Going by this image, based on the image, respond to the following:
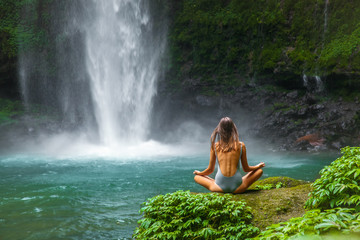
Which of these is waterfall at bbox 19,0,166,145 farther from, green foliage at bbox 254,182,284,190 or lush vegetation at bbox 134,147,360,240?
lush vegetation at bbox 134,147,360,240

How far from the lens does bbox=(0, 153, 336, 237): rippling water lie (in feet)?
18.0

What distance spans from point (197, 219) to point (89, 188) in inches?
235

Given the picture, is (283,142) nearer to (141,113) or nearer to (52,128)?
(141,113)

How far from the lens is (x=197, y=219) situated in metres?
3.36

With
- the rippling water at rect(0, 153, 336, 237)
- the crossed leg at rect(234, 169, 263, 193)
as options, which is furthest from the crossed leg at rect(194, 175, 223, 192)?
the rippling water at rect(0, 153, 336, 237)

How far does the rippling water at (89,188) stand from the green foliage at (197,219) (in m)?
1.79

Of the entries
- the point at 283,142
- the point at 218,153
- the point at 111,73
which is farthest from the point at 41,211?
the point at 111,73

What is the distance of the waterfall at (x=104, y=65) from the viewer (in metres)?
20.9

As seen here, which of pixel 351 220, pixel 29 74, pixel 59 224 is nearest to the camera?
pixel 351 220

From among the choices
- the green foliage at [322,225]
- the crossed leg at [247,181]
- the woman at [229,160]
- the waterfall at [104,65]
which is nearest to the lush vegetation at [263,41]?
the waterfall at [104,65]

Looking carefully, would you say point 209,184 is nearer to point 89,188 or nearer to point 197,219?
point 197,219

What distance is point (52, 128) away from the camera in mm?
21828

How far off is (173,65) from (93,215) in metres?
17.2

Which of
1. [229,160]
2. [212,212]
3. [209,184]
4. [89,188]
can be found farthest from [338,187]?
[89,188]
